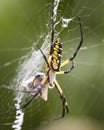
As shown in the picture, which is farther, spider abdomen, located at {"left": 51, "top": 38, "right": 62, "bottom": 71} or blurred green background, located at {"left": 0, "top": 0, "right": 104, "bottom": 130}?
blurred green background, located at {"left": 0, "top": 0, "right": 104, "bottom": 130}

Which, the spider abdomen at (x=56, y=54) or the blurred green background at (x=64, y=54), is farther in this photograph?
the blurred green background at (x=64, y=54)

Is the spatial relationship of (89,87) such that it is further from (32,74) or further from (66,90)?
(32,74)

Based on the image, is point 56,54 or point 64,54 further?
point 64,54

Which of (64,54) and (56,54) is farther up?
(64,54)

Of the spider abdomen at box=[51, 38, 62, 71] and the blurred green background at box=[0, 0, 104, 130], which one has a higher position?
the blurred green background at box=[0, 0, 104, 130]

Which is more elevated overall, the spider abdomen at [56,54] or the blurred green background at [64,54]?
the blurred green background at [64,54]
